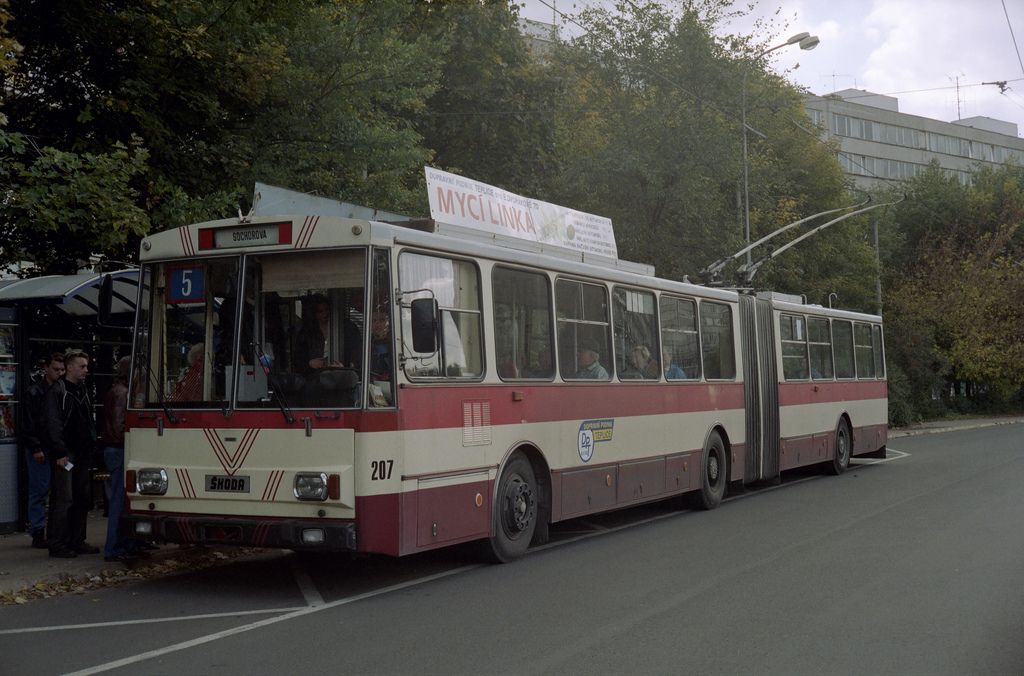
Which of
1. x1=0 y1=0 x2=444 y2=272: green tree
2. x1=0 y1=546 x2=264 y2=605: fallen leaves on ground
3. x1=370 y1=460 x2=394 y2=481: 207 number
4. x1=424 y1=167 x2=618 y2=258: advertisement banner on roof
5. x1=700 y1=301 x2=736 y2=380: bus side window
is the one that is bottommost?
x1=0 y1=546 x2=264 y2=605: fallen leaves on ground

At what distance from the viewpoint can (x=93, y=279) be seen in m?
11.2

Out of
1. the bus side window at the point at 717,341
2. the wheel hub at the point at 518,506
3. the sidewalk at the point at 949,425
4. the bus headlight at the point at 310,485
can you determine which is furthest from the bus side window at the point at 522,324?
the sidewalk at the point at 949,425

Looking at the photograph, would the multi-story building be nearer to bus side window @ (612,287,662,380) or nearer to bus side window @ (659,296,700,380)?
bus side window @ (659,296,700,380)

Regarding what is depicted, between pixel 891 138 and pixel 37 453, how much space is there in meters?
75.3

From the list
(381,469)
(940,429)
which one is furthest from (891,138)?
(381,469)

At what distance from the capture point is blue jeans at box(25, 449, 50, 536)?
10273 mm

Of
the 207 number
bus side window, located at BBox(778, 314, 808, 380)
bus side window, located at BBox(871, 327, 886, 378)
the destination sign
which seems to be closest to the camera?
the 207 number

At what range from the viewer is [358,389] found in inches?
310

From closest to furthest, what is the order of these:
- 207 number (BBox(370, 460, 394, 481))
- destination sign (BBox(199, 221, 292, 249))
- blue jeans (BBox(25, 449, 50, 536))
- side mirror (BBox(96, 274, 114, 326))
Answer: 207 number (BBox(370, 460, 394, 481)) → destination sign (BBox(199, 221, 292, 249)) → side mirror (BBox(96, 274, 114, 326)) → blue jeans (BBox(25, 449, 50, 536))

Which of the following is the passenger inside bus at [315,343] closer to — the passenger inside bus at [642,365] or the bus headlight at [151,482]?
the bus headlight at [151,482]

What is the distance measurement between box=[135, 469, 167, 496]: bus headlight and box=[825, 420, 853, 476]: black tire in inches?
539

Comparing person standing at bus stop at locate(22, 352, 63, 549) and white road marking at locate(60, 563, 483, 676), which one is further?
person standing at bus stop at locate(22, 352, 63, 549)

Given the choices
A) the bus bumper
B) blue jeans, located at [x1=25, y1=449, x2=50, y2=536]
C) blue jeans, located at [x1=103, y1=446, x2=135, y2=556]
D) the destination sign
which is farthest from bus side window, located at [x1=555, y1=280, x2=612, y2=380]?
blue jeans, located at [x1=25, y1=449, x2=50, y2=536]

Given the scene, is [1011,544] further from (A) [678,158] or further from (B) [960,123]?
(B) [960,123]
